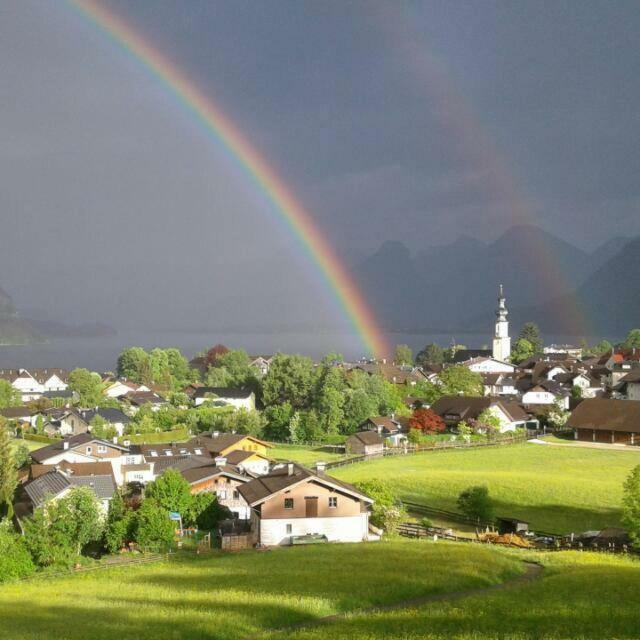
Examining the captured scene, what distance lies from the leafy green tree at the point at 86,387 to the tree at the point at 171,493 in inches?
2498

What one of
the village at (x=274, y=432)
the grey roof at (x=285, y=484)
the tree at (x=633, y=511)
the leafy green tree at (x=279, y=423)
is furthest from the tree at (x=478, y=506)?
the leafy green tree at (x=279, y=423)

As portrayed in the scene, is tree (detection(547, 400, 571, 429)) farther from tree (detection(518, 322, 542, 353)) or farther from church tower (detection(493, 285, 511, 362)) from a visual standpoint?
tree (detection(518, 322, 542, 353))

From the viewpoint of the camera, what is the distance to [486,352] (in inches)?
6319

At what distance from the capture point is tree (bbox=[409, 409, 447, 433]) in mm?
74562

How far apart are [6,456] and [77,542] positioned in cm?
1521

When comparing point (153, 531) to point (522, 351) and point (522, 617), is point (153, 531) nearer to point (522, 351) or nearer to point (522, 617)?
point (522, 617)

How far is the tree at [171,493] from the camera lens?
119ft

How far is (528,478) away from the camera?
49.2 metres

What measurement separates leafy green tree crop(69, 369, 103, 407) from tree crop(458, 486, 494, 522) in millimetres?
67354

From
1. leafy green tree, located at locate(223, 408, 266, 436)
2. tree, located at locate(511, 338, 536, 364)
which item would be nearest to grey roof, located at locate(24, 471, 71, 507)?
leafy green tree, located at locate(223, 408, 266, 436)

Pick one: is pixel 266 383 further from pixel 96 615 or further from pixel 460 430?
pixel 96 615

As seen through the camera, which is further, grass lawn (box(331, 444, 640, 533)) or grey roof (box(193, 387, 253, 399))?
grey roof (box(193, 387, 253, 399))

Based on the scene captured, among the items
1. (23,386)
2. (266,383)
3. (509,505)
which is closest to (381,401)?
(266,383)

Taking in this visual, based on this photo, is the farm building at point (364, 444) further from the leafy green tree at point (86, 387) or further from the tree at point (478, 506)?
the leafy green tree at point (86, 387)
